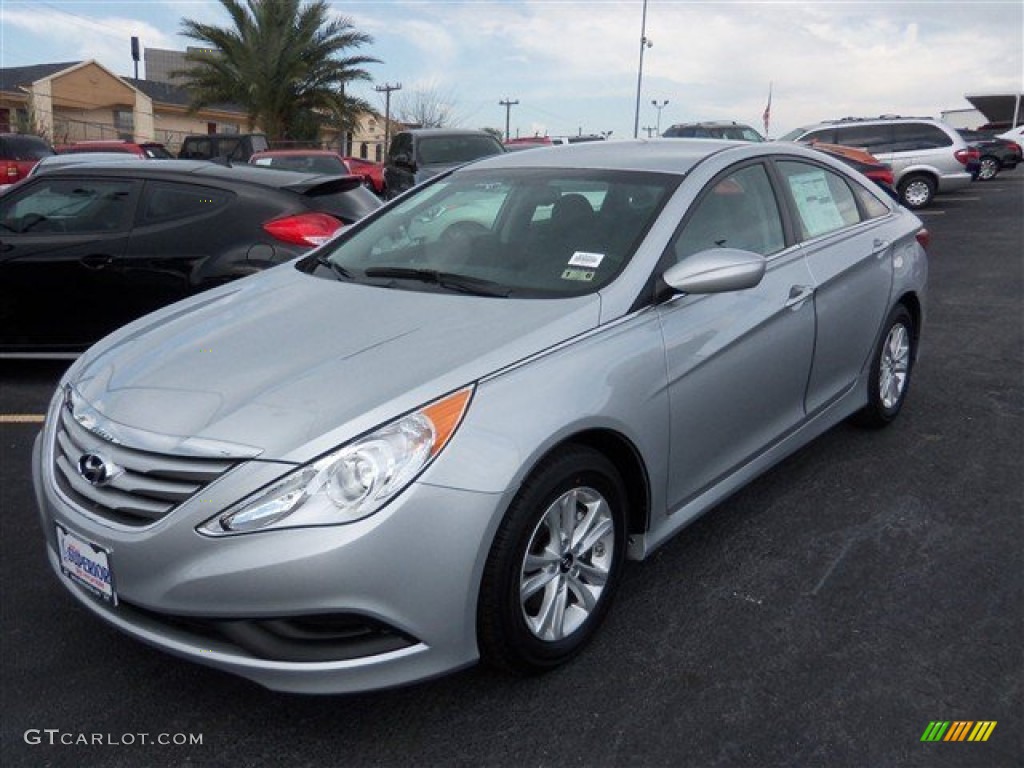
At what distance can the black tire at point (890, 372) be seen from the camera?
453 cm

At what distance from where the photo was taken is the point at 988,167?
82.9 ft

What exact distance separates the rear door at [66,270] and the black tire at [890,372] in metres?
4.43

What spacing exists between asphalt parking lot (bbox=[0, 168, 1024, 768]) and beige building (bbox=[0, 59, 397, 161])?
117ft

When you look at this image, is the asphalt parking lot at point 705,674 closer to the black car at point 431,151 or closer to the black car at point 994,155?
the black car at point 431,151

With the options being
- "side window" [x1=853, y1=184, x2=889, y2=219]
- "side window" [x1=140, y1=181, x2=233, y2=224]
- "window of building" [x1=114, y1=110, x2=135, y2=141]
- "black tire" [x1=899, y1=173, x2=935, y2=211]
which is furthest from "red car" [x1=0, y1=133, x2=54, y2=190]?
"window of building" [x1=114, y1=110, x2=135, y2=141]

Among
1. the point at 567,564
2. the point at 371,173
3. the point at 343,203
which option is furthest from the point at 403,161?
the point at 567,564

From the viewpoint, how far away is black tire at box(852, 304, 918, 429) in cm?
453

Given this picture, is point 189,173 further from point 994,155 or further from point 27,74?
point 27,74

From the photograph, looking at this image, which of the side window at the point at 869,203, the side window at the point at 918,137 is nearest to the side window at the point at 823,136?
the side window at the point at 918,137

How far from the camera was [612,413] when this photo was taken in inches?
106

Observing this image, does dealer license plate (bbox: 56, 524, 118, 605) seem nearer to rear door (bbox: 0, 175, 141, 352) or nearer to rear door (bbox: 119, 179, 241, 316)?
rear door (bbox: 119, 179, 241, 316)

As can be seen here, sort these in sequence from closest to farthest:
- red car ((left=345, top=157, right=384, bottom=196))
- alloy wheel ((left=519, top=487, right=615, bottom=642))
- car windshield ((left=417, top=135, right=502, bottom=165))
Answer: alloy wheel ((left=519, top=487, right=615, bottom=642)) < car windshield ((left=417, top=135, right=502, bottom=165)) < red car ((left=345, top=157, right=384, bottom=196))

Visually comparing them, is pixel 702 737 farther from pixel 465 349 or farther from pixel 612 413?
pixel 465 349

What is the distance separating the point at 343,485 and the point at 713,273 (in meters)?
1.42
